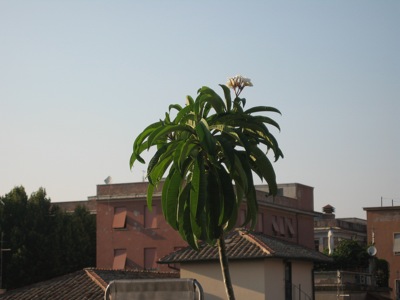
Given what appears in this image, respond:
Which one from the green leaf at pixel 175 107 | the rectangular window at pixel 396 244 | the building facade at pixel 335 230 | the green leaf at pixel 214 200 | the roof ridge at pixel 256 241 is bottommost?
the green leaf at pixel 214 200

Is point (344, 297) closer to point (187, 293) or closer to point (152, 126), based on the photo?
point (152, 126)

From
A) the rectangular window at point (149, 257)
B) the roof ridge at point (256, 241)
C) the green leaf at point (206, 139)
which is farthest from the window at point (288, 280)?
the rectangular window at point (149, 257)

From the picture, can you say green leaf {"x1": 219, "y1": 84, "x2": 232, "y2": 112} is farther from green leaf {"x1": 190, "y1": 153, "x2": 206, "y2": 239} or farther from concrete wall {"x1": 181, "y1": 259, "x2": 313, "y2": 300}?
concrete wall {"x1": 181, "y1": 259, "x2": 313, "y2": 300}

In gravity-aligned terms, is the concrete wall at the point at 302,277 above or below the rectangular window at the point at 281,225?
below

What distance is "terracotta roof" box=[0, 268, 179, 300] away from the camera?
41.5 m

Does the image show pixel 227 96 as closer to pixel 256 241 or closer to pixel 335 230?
pixel 256 241

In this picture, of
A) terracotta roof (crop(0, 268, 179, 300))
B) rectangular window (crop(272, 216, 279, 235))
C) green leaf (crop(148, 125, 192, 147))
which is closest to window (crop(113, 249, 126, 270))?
rectangular window (crop(272, 216, 279, 235))

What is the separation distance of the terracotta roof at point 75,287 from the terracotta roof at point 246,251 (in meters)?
2.95

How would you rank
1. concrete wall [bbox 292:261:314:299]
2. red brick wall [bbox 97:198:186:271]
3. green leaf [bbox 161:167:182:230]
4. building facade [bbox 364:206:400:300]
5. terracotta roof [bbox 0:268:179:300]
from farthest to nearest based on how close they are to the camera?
1. building facade [bbox 364:206:400:300]
2. red brick wall [bbox 97:198:186:271]
3. concrete wall [bbox 292:261:314:299]
4. terracotta roof [bbox 0:268:179:300]
5. green leaf [bbox 161:167:182:230]

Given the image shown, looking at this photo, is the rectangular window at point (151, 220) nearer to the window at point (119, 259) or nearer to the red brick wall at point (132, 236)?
the red brick wall at point (132, 236)

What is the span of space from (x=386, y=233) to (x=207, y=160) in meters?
61.3

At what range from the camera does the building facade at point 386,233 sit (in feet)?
259

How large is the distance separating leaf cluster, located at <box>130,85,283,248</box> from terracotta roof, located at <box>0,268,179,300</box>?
19.4m

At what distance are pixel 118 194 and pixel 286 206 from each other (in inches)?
593
